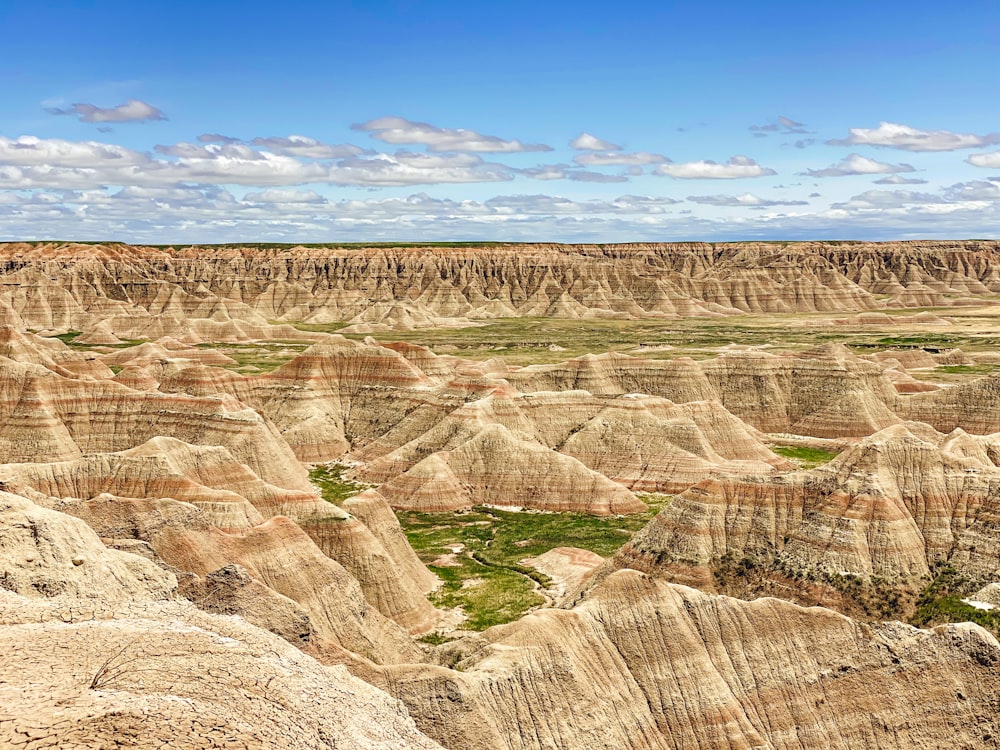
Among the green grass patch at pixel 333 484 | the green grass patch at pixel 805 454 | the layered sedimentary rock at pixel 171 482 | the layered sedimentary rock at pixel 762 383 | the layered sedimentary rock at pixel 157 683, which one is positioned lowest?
the green grass patch at pixel 333 484

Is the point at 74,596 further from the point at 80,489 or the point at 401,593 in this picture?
the point at 80,489

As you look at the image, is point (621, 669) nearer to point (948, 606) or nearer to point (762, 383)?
point (948, 606)

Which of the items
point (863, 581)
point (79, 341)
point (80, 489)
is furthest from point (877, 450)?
point (79, 341)

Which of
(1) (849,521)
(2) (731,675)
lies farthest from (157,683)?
(1) (849,521)

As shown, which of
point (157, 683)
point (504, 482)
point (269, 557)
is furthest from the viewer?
point (504, 482)

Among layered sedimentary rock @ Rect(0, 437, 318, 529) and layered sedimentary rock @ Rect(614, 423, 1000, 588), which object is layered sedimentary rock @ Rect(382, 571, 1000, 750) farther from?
layered sedimentary rock @ Rect(0, 437, 318, 529)

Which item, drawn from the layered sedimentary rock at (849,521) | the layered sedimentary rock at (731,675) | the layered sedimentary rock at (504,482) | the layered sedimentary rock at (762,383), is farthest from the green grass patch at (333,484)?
the layered sedimentary rock at (731,675)

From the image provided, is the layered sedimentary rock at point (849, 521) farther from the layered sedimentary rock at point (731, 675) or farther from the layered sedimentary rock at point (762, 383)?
the layered sedimentary rock at point (762, 383)
